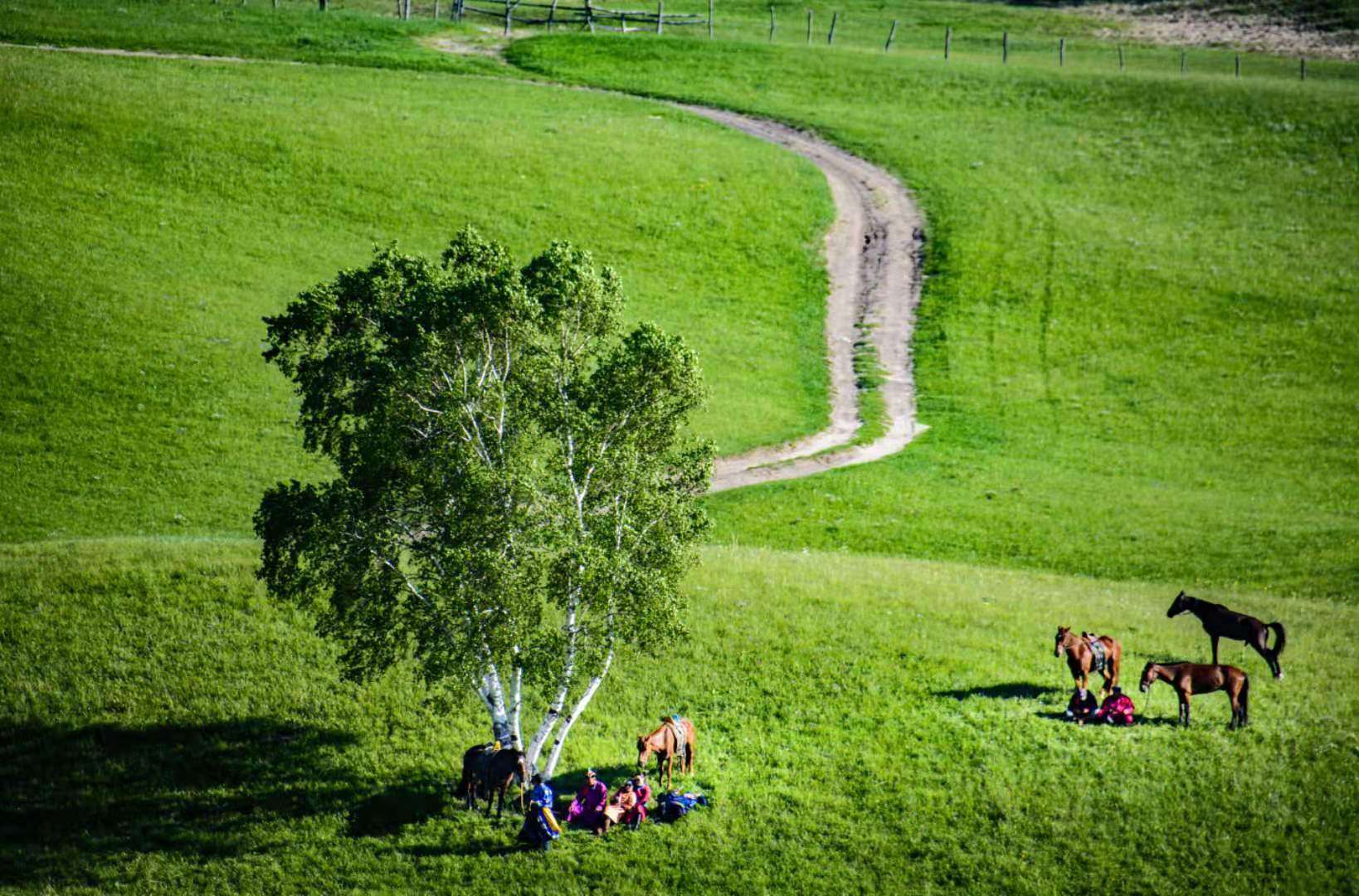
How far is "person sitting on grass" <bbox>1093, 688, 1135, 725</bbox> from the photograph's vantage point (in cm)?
2739

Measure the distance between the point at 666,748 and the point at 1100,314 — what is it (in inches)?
1699

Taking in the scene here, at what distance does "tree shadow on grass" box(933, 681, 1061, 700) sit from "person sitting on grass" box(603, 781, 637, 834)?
9.15 meters

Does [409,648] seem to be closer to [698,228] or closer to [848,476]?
[848,476]

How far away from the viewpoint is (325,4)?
92062 mm

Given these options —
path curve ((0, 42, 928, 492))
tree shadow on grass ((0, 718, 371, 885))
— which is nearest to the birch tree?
tree shadow on grass ((0, 718, 371, 885))

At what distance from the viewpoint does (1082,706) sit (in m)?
27.5

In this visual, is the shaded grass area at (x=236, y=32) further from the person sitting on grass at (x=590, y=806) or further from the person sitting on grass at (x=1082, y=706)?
the person sitting on grass at (x=1082, y=706)

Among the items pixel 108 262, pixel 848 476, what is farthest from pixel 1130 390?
pixel 108 262

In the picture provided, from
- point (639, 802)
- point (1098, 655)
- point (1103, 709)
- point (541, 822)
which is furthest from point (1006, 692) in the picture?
point (541, 822)

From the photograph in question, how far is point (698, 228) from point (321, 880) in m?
47.0

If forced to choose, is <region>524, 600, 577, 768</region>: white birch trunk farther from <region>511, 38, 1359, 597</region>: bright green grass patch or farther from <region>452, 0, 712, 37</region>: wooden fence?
<region>452, 0, 712, 37</region>: wooden fence

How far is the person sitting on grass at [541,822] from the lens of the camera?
925 inches

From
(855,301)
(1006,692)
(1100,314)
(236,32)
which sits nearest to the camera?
(1006,692)

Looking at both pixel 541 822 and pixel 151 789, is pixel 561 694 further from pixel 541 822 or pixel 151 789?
pixel 151 789
